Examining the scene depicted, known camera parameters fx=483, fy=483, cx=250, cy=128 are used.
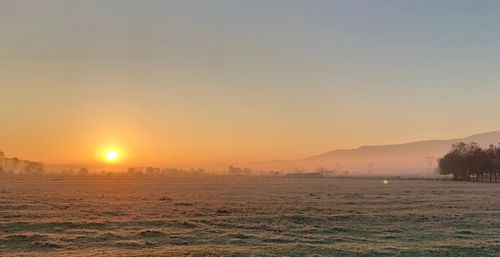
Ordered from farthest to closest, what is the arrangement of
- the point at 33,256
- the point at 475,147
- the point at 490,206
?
the point at 475,147 → the point at 490,206 → the point at 33,256

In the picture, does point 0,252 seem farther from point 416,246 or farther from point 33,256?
point 416,246

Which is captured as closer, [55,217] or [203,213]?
[55,217]

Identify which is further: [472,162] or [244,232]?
[472,162]

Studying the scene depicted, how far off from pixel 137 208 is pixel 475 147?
153957mm

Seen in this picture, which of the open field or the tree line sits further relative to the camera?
the tree line

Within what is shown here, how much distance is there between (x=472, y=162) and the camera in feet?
530

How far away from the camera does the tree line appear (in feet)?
502

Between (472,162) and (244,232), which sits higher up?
(472,162)

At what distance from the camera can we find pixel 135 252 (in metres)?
24.1

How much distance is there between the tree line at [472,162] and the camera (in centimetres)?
15300

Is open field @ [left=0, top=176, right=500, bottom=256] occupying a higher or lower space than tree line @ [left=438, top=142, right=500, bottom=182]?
lower

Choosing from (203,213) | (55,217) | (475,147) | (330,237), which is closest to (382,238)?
(330,237)

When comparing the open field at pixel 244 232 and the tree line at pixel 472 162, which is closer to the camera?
the open field at pixel 244 232

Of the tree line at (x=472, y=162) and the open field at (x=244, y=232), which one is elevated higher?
the tree line at (x=472, y=162)
